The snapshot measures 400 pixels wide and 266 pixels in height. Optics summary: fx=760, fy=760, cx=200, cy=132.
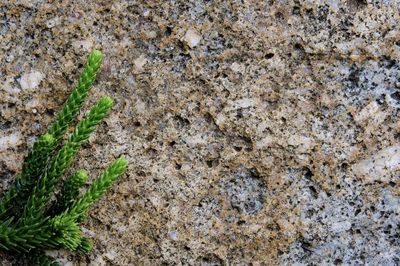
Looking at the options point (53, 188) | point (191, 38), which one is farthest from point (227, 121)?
point (53, 188)

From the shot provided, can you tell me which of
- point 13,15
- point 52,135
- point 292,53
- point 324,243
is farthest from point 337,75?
point 13,15

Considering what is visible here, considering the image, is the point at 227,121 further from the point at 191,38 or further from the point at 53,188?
the point at 53,188

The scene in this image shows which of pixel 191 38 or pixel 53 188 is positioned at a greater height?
pixel 191 38

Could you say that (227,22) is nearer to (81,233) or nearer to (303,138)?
(303,138)

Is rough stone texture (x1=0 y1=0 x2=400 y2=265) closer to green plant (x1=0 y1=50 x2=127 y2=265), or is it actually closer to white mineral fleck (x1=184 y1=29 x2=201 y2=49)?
white mineral fleck (x1=184 y1=29 x2=201 y2=49)

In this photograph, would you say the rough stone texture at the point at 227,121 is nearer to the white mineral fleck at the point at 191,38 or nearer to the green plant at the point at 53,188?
the white mineral fleck at the point at 191,38

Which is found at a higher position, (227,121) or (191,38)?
(191,38)

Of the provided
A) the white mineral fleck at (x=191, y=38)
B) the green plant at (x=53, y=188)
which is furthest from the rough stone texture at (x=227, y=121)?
the green plant at (x=53, y=188)
